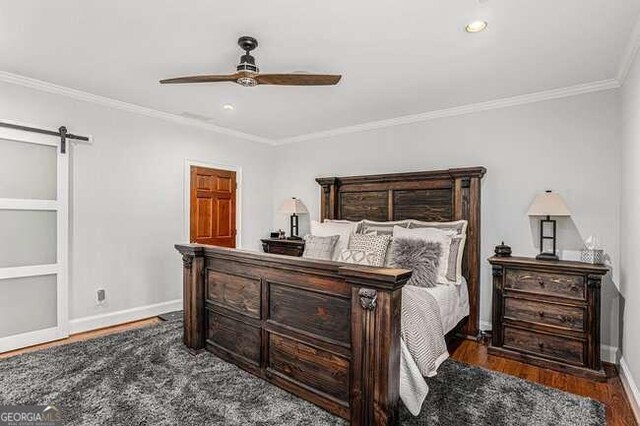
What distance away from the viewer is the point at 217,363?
2.85m

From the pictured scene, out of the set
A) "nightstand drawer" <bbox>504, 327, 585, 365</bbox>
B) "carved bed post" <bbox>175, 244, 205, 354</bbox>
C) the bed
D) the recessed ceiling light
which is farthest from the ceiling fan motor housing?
"nightstand drawer" <bbox>504, 327, 585, 365</bbox>

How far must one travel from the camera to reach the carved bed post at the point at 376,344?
1.81 metres

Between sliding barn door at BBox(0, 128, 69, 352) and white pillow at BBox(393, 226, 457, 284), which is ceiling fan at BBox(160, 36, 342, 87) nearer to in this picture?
white pillow at BBox(393, 226, 457, 284)

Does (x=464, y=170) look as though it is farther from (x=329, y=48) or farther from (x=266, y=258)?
(x=266, y=258)

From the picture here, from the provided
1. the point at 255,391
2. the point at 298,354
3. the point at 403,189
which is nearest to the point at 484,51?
the point at 403,189

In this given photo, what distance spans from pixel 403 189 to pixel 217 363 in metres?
2.80

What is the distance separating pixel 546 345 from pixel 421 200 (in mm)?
1873

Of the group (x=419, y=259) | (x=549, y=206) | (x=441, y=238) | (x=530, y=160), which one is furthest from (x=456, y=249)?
(x=530, y=160)

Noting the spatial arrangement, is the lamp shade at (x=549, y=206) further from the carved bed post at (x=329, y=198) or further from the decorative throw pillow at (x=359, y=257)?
the carved bed post at (x=329, y=198)

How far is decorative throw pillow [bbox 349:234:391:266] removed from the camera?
328 cm

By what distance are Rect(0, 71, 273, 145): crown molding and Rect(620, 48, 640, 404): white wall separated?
4.47 m

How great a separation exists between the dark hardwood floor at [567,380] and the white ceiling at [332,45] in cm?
254

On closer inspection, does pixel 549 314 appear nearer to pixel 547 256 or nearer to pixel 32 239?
pixel 547 256

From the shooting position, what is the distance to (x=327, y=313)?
2.15 metres
